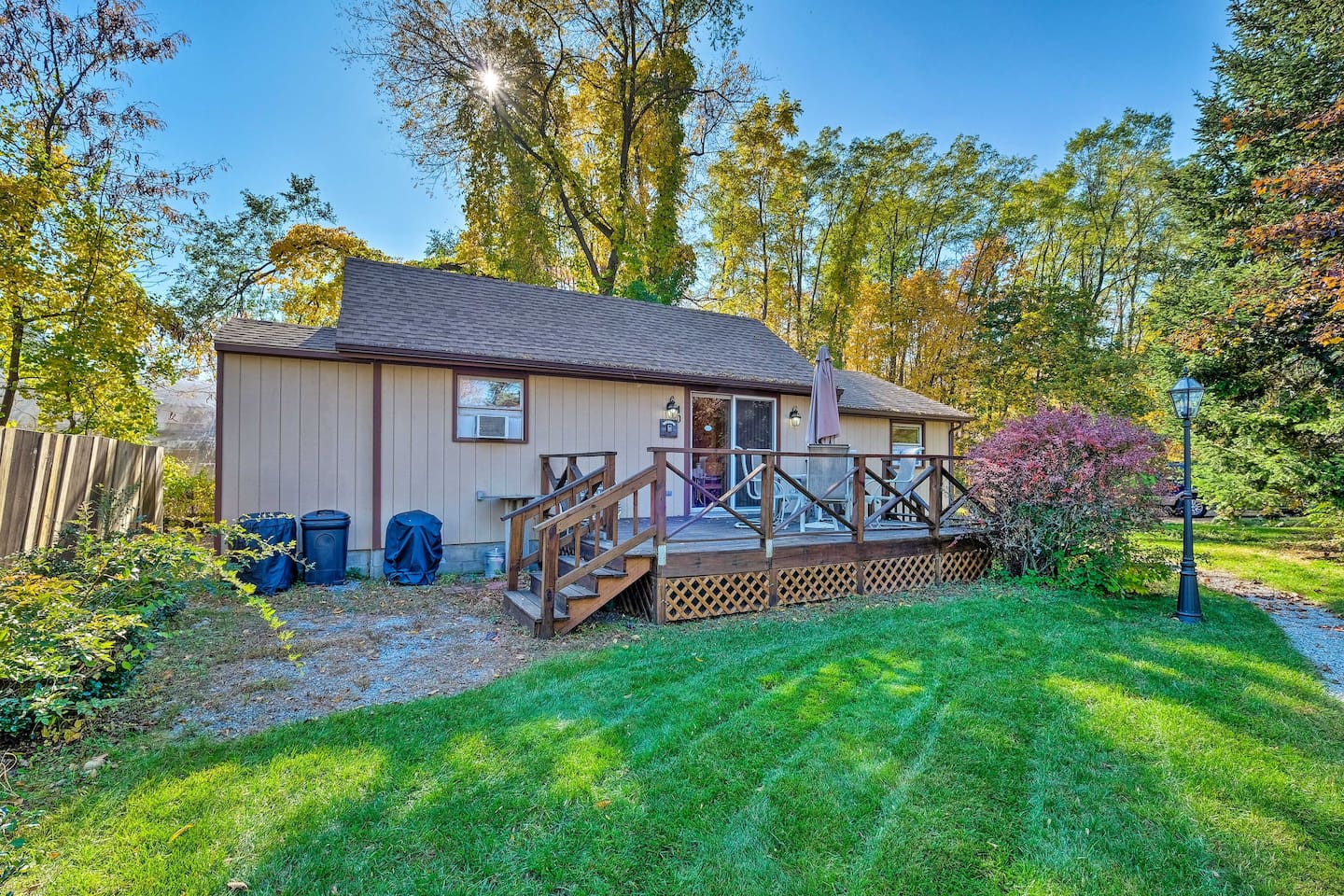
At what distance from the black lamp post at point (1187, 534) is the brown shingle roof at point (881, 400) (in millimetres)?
5225

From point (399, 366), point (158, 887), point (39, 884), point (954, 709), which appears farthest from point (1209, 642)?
point (399, 366)

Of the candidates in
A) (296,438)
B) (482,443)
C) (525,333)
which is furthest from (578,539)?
(525,333)

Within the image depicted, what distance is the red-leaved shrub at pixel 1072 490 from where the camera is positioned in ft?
19.7

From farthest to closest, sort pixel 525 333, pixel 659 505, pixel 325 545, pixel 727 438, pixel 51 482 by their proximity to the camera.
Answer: pixel 727 438, pixel 525 333, pixel 325 545, pixel 659 505, pixel 51 482

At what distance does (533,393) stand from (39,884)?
6.04 meters

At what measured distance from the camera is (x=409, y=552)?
654 cm

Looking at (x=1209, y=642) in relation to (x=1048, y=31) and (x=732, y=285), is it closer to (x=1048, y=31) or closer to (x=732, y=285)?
(x=1048, y=31)

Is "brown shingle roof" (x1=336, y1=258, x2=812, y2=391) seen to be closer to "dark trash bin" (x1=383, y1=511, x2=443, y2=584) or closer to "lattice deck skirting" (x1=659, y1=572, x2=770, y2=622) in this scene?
"dark trash bin" (x1=383, y1=511, x2=443, y2=584)

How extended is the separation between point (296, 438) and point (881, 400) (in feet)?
34.5

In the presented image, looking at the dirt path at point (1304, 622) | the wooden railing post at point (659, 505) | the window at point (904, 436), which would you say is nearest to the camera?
the dirt path at point (1304, 622)

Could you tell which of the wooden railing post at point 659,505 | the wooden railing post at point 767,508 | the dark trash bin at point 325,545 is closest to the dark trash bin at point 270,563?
the dark trash bin at point 325,545

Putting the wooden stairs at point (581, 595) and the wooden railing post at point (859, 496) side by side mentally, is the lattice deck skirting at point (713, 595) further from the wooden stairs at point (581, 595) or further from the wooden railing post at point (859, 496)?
the wooden railing post at point (859, 496)

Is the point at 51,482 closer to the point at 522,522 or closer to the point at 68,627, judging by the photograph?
the point at 68,627

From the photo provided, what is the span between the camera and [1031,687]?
3490mm
